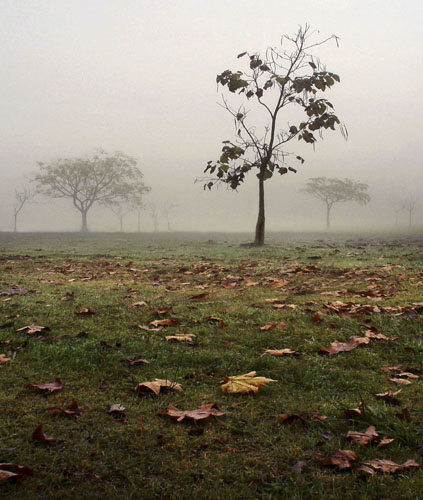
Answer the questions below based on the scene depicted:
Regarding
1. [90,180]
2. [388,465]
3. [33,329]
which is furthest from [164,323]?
[90,180]

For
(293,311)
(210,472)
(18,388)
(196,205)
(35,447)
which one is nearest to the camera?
(210,472)

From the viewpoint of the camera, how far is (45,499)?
6.34 feet

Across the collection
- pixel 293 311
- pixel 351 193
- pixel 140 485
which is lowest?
pixel 140 485

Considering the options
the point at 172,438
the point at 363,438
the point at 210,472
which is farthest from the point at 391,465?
the point at 172,438

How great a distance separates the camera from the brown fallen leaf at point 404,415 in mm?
2590

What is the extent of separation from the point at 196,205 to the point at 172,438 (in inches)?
6128

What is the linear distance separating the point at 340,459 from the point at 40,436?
172cm

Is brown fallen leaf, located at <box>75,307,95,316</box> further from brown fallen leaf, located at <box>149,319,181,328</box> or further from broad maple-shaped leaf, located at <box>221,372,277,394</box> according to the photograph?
broad maple-shaped leaf, located at <box>221,372,277,394</box>

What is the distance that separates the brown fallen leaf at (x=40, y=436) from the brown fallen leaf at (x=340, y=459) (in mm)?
1533

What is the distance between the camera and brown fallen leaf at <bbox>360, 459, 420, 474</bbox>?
2.13 metres

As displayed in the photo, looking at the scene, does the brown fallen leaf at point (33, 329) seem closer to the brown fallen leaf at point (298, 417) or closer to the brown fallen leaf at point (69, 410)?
the brown fallen leaf at point (69, 410)

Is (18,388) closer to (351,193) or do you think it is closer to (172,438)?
(172,438)

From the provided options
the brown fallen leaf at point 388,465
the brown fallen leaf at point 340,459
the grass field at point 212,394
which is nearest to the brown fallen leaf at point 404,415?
the grass field at point 212,394

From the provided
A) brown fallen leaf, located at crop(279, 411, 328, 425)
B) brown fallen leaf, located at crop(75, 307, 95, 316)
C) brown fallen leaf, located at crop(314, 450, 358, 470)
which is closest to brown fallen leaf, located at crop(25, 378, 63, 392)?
brown fallen leaf, located at crop(279, 411, 328, 425)
